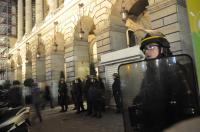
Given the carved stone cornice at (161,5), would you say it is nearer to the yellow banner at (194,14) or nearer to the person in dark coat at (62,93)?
the person in dark coat at (62,93)

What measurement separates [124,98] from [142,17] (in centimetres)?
1325

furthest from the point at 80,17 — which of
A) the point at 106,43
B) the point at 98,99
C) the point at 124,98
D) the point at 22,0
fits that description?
the point at 22,0

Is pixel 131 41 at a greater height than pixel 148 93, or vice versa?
pixel 131 41

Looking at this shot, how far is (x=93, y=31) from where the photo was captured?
1603cm

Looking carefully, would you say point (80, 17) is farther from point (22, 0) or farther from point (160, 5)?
point (22, 0)

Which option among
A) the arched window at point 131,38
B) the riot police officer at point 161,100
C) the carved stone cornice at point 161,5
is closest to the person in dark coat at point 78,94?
the carved stone cornice at point 161,5

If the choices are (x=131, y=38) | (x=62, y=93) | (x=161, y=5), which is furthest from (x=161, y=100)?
(x=131, y=38)

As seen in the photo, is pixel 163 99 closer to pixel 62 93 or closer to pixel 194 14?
pixel 194 14

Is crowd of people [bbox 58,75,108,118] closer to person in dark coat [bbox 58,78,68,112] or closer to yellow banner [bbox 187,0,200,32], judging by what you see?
person in dark coat [bbox 58,78,68,112]

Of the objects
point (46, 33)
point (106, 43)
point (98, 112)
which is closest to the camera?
point (98, 112)

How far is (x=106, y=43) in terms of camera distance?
1216cm

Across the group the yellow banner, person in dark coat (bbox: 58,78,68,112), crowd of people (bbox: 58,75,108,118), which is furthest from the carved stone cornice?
the yellow banner

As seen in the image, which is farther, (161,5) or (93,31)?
(93,31)

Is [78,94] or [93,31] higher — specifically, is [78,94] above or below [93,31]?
below
